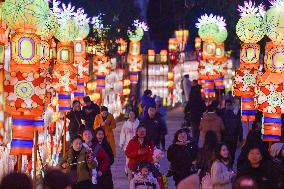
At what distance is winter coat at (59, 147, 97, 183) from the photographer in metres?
13.7

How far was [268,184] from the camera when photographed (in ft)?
38.3

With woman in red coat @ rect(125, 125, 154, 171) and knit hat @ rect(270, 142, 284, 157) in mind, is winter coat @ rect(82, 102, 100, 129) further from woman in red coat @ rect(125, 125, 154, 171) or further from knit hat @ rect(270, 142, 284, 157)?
knit hat @ rect(270, 142, 284, 157)

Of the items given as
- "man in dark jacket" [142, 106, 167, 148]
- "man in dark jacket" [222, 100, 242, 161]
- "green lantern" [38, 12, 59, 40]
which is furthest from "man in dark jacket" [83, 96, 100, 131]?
"green lantern" [38, 12, 59, 40]

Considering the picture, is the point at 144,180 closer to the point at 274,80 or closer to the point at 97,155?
the point at 97,155

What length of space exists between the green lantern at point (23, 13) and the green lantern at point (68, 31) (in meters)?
7.33

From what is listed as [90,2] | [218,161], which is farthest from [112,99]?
[218,161]

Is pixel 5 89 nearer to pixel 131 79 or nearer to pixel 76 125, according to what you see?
pixel 76 125

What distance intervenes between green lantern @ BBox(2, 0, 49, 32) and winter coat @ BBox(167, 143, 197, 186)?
296 centimetres

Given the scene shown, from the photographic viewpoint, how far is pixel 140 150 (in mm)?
15023

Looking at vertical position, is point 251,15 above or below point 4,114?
above

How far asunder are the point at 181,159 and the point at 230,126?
7120mm

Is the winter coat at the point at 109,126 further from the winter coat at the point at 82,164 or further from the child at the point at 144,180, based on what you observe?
the child at the point at 144,180

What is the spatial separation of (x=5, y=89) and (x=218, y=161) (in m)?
3.63

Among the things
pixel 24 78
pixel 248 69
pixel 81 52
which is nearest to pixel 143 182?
pixel 24 78
